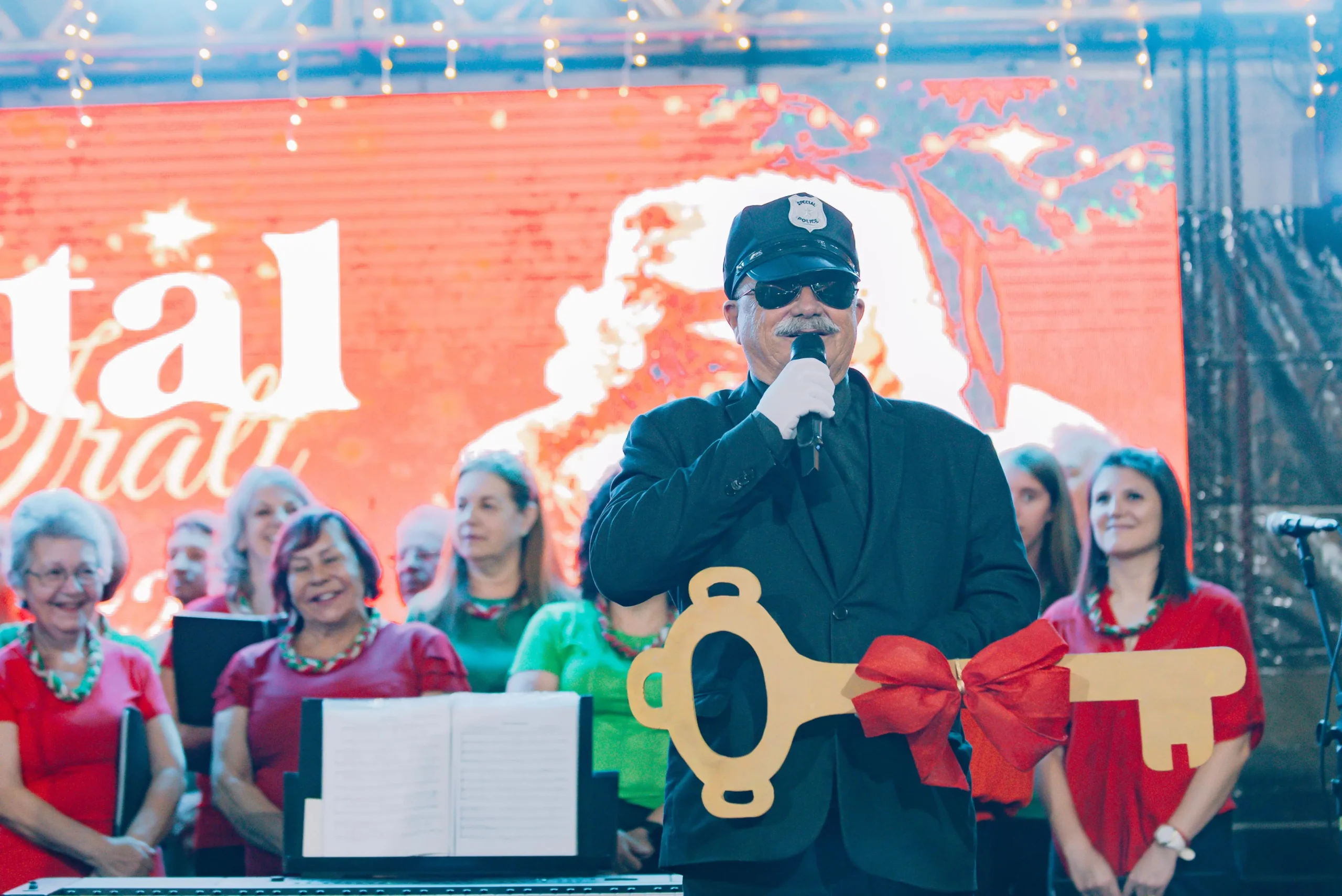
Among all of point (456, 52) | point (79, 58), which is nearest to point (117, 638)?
point (79, 58)

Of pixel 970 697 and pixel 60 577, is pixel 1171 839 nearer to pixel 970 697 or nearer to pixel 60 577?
pixel 970 697

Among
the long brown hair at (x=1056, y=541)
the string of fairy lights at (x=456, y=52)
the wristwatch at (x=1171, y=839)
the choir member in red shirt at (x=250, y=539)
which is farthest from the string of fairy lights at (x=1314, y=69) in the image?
the choir member in red shirt at (x=250, y=539)

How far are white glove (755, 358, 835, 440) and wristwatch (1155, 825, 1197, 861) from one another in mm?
2277

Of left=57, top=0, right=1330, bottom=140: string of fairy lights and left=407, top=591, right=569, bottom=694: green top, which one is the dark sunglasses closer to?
left=407, top=591, right=569, bottom=694: green top

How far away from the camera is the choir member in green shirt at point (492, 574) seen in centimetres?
371

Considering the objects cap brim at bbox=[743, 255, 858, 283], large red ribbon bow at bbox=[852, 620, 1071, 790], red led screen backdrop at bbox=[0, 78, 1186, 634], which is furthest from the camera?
red led screen backdrop at bbox=[0, 78, 1186, 634]

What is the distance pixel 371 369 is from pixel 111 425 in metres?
0.96

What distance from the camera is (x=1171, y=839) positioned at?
3156 mm

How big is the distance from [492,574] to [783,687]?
246 cm

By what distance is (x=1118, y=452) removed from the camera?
3656 mm

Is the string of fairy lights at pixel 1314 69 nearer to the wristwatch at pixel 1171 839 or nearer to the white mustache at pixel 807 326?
the wristwatch at pixel 1171 839

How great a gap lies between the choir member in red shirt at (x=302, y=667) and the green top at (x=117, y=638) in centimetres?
39

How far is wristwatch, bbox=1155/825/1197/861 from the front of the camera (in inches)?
124

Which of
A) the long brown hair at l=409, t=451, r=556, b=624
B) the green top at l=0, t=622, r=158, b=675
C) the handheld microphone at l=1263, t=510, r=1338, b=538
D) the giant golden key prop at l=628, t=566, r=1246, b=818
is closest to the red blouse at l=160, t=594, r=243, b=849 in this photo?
the green top at l=0, t=622, r=158, b=675
